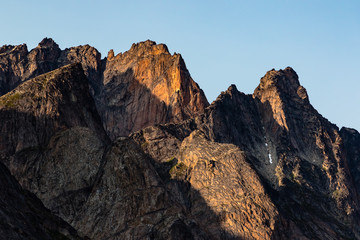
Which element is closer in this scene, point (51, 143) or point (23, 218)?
point (23, 218)

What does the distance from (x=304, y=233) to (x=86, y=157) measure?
8469 cm

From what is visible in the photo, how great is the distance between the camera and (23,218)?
83500 mm

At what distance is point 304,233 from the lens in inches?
7525

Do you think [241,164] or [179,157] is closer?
[241,164]

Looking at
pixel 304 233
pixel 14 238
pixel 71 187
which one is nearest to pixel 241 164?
pixel 304 233

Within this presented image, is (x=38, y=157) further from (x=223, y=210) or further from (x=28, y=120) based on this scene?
(x=223, y=210)

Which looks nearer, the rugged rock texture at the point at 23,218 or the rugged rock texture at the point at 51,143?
the rugged rock texture at the point at 23,218

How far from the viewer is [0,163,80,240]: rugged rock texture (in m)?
76.8

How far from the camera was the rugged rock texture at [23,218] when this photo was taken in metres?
76.8

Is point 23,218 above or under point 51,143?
under

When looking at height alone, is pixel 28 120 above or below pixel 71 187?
above

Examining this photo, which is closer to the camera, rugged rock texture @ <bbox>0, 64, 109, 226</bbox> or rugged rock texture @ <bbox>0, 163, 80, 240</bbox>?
rugged rock texture @ <bbox>0, 163, 80, 240</bbox>

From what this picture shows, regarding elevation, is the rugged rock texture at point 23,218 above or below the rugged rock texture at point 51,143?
below

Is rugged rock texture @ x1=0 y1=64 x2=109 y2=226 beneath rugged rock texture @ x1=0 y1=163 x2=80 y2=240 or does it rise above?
above
